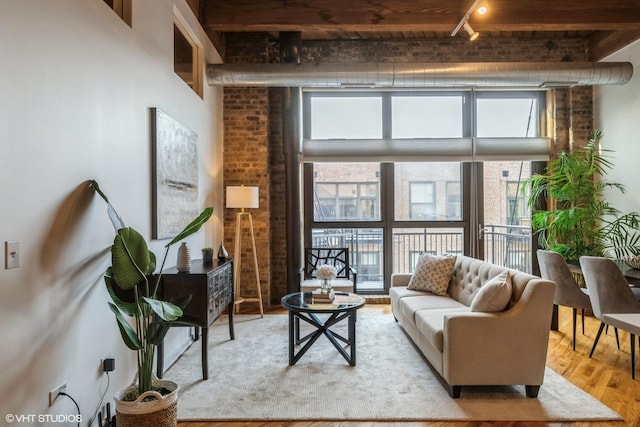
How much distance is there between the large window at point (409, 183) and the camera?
577 centimetres

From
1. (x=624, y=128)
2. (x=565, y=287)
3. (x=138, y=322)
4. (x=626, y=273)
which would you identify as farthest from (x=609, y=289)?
(x=138, y=322)

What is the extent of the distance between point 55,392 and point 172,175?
196 cm

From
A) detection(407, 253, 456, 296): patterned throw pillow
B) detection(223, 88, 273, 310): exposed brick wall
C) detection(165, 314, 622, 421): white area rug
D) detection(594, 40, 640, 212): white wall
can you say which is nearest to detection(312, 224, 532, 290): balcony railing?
detection(223, 88, 273, 310): exposed brick wall

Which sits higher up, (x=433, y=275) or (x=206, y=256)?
(x=206, y=256)

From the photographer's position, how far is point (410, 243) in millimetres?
5840


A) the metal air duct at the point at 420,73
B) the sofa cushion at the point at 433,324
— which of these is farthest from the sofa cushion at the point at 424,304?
the metal air duct at the point at 420,73

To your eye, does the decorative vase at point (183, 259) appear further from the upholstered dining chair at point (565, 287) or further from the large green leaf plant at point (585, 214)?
the large green leaf plant at point (585, 214)

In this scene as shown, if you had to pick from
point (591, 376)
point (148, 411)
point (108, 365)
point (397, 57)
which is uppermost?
point (397, 57)

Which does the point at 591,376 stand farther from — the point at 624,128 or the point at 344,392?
the point at 624,128

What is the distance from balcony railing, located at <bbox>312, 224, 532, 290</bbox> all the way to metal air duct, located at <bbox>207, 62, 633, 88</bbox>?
211 cm

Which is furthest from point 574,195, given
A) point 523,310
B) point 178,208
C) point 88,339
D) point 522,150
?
point 88,339

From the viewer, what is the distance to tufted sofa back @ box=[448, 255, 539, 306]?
332cm

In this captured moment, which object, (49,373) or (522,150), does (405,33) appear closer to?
(522,150)

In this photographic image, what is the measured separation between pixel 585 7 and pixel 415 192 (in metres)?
2.95
